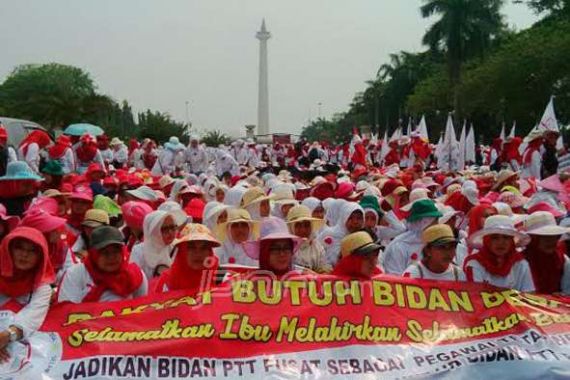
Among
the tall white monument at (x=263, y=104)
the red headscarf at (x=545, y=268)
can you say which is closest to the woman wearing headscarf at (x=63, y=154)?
the red headscarf at (x=545, y=268)

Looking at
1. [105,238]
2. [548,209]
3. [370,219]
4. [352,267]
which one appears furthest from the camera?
[370,219]

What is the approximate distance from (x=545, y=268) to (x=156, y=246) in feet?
9.29

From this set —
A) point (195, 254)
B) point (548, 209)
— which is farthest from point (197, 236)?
point (548, 209)

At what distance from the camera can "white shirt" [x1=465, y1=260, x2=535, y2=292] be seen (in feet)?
17.2

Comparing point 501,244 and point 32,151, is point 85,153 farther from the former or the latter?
point 501,244

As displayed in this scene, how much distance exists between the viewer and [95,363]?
4203 mm

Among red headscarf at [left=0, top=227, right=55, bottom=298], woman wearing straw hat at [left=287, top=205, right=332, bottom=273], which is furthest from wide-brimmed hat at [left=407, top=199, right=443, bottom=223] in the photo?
red headscarf at [left=0, top=227, right=55, bottom=298]

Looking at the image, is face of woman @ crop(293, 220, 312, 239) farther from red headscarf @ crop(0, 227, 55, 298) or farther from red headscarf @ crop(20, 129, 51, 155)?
red headscarf @ crop(20, 129, 51, 155)

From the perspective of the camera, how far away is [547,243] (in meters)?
5.46

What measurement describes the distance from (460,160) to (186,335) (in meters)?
17.5

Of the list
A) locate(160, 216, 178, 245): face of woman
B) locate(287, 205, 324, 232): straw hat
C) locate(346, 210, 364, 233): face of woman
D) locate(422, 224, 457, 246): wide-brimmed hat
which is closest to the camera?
locate(422, 224, 457, 246): wide-brimmed hat

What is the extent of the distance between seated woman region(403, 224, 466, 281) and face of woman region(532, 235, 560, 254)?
2.18 ft

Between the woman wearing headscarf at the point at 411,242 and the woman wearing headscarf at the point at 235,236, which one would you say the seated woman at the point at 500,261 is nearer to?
the woman wearing headscarf at the point at 411,242

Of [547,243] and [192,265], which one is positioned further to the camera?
[547,243]
